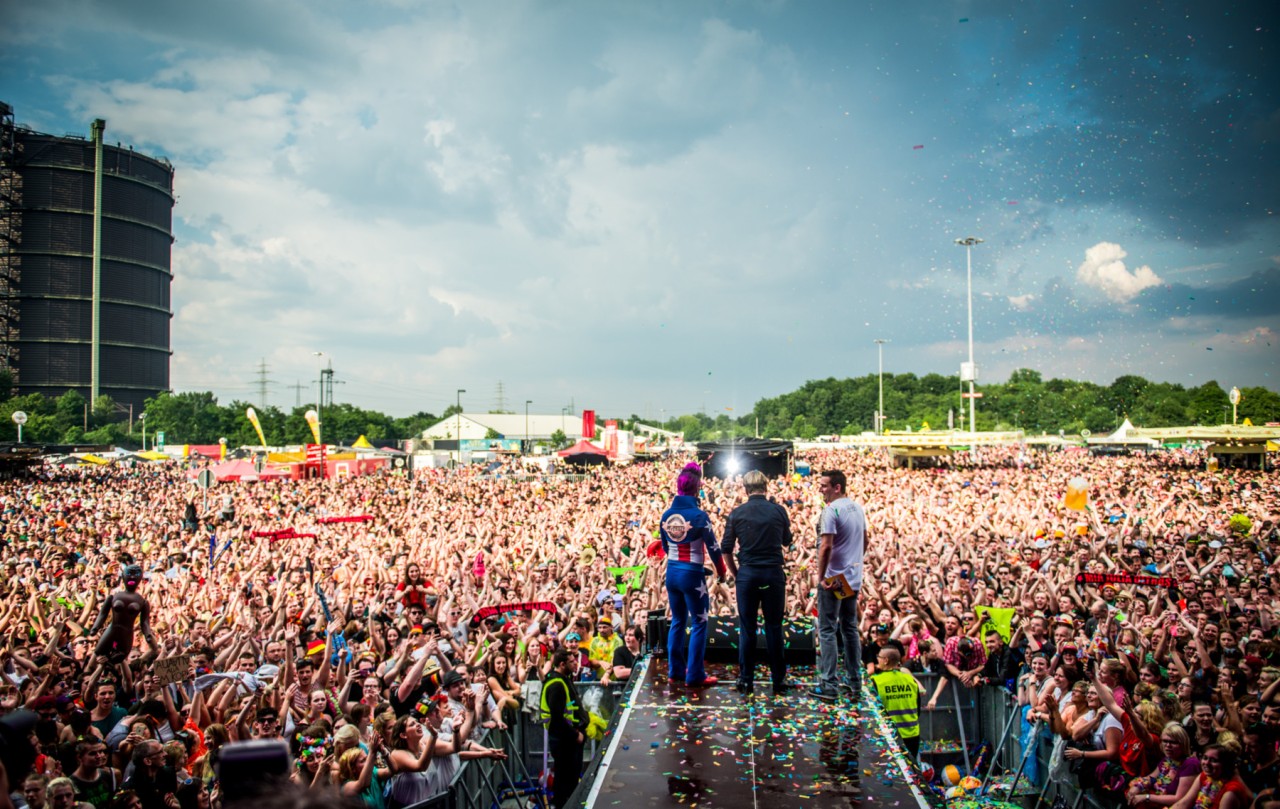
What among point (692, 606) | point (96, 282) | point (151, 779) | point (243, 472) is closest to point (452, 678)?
point (692, 606)

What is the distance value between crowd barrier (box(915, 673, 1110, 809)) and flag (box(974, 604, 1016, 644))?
2.29 ft

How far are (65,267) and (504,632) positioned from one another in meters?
114

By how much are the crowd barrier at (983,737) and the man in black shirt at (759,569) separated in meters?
2.84

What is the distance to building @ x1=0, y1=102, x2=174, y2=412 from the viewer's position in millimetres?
96500

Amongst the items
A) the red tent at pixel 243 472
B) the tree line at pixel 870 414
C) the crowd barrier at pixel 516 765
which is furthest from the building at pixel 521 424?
the crowd barrier at pixel 516 765

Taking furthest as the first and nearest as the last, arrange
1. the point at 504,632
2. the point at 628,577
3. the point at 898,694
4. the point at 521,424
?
the point at 521,424
the point at 628,577
the point at 504,632
the point at 898,694

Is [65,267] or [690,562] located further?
[65,267]

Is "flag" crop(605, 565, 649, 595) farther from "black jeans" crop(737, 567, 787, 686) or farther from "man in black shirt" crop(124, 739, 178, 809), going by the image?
"man in black shirt" crop(124, 739, 178, 809)

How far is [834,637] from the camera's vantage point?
19.6 feet

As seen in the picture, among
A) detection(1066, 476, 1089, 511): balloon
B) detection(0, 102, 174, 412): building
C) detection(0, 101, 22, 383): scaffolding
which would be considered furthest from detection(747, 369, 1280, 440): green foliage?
detection(0, 101, 22, 383): scaffolding

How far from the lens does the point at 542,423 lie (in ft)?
502

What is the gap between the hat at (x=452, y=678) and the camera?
6.29 metres

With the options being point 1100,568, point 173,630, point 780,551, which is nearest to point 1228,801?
point 780,551

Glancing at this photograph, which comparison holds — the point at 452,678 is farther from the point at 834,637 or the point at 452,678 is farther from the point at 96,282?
the point at 96,282
